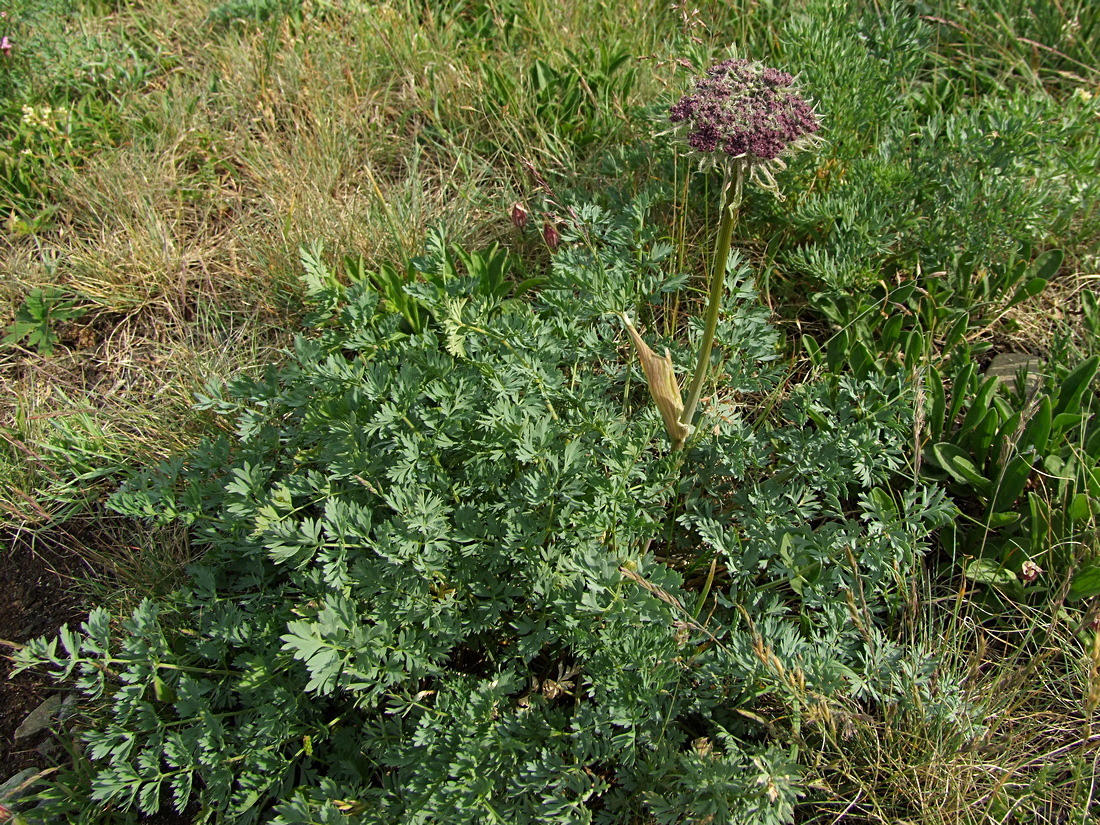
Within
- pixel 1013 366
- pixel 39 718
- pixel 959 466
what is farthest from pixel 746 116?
pixel 39 718

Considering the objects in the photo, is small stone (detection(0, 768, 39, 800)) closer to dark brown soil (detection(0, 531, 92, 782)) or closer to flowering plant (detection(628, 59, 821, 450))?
dark brown soil (detection(0, 531, 92, 782))

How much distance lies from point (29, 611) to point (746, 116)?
300cm

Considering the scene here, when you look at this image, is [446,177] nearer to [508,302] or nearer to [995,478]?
[508,302]

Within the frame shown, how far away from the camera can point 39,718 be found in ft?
9.14

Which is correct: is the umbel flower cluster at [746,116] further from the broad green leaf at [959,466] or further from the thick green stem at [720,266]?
the broad green leaf at [959,466]

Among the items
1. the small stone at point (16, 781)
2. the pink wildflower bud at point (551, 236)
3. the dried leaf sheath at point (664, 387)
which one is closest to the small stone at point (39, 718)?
the small stone at point (16, 781)

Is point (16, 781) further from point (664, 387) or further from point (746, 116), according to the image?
point (746, 116)

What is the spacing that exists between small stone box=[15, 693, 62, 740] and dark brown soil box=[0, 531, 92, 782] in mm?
23

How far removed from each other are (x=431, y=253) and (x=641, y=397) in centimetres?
91

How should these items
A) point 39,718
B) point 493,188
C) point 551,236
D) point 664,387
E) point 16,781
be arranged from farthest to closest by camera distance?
point 493,188
point 551,236
point 39,718
point 16,781
point 664,387

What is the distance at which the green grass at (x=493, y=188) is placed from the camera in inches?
97.0

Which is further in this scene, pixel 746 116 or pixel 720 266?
pixel 720 266

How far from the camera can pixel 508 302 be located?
9.66ft

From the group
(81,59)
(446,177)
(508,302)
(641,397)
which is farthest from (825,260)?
(81,59)
